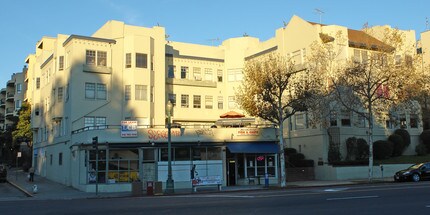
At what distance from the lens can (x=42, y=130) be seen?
157 ft

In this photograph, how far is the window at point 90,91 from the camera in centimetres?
3894

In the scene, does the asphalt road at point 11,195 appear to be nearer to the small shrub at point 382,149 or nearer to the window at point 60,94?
the window at point 60,94

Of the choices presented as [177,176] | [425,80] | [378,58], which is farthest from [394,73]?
[177,176]

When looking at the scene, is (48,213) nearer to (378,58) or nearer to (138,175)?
(138,175)

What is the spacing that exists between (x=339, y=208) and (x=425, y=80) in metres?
25.9

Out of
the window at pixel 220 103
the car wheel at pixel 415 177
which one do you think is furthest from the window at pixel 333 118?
the window at pixel 220 103

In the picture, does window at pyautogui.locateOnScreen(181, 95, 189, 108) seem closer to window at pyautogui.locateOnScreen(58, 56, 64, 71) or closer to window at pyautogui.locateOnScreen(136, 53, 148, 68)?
window at pyautogui.locateOnScreen(136, 53, 148, 68)

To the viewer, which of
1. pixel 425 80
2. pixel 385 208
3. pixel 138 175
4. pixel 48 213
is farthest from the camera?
pixel 425 80

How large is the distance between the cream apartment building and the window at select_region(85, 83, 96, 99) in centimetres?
9

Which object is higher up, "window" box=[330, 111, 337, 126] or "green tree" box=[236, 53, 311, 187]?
"green tree" box=[236, 53, 311, 187]

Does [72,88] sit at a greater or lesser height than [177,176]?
greater

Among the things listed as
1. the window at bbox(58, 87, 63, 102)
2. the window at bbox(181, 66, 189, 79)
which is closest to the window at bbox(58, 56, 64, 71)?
the window at bbox(58, 87, 63, 102)

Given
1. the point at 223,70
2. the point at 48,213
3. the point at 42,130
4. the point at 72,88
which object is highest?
the point at 223,70

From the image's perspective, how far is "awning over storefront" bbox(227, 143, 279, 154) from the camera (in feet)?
110
